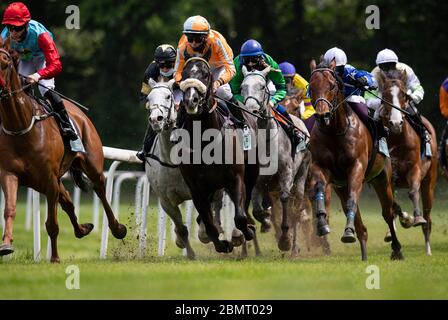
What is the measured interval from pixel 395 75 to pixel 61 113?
4223 mm

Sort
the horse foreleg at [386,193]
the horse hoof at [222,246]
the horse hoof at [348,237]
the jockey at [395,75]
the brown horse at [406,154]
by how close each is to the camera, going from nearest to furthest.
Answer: the horse hoof at [348,237], the horse hoof at [222,246], the horse foreleg at [386,193], the brown horse at [406,154], the jockey at [395,75]

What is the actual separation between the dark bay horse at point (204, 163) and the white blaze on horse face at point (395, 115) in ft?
7.88

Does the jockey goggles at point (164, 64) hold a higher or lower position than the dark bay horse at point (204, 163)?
higher

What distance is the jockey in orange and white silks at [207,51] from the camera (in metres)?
11.1

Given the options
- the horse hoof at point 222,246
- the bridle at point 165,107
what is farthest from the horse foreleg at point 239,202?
the bridle at point 165,107

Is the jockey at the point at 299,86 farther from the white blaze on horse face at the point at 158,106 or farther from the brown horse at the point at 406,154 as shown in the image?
the white blaze on horse face at the point at 158,106

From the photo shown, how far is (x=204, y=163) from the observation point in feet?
35.3

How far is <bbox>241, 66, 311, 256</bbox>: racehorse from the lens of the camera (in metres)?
11.6

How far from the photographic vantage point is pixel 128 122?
97.7ft

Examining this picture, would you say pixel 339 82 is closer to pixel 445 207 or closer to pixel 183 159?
pixel 183 159

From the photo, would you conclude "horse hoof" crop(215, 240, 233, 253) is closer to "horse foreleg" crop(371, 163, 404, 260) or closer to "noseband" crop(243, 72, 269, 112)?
"noseband" crop(243, 72, 269, 112)

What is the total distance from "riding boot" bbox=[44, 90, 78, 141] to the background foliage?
54.7 ft
